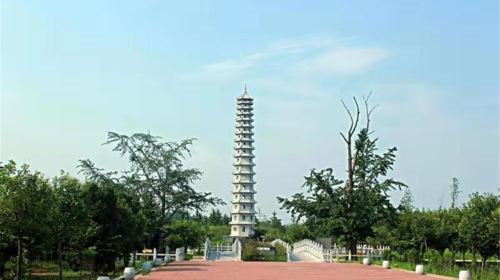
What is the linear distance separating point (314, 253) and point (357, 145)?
7522mm

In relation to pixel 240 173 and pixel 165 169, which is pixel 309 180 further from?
pixel 240 173

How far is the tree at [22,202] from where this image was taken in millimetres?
16750

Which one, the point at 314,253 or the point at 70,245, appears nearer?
the point at 70,245

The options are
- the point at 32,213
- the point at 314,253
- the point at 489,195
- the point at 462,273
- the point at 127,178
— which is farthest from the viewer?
the point at 127,178

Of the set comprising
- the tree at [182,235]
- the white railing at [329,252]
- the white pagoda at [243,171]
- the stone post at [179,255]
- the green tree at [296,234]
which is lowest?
the stone post at [179,255]

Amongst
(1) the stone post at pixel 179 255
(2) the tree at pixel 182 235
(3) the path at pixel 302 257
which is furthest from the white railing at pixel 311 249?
(1) the stone post at pixel 179 255

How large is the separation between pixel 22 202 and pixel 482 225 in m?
19.2

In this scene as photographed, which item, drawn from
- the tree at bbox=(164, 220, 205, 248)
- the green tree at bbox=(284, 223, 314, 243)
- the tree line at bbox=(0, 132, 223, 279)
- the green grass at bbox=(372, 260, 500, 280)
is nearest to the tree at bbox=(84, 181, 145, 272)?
the tree line at bbox=(0, 132, 223, 279)

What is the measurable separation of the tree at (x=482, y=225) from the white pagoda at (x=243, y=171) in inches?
1574

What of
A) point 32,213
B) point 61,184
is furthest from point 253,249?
point 32,213

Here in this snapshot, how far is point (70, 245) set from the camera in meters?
21.5

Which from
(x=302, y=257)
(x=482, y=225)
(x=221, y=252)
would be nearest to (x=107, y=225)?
(x=482, y=225)

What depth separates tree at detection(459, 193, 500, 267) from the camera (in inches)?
1148

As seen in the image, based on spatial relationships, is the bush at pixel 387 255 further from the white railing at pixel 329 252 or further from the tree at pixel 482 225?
the tree at pixel 482 225
